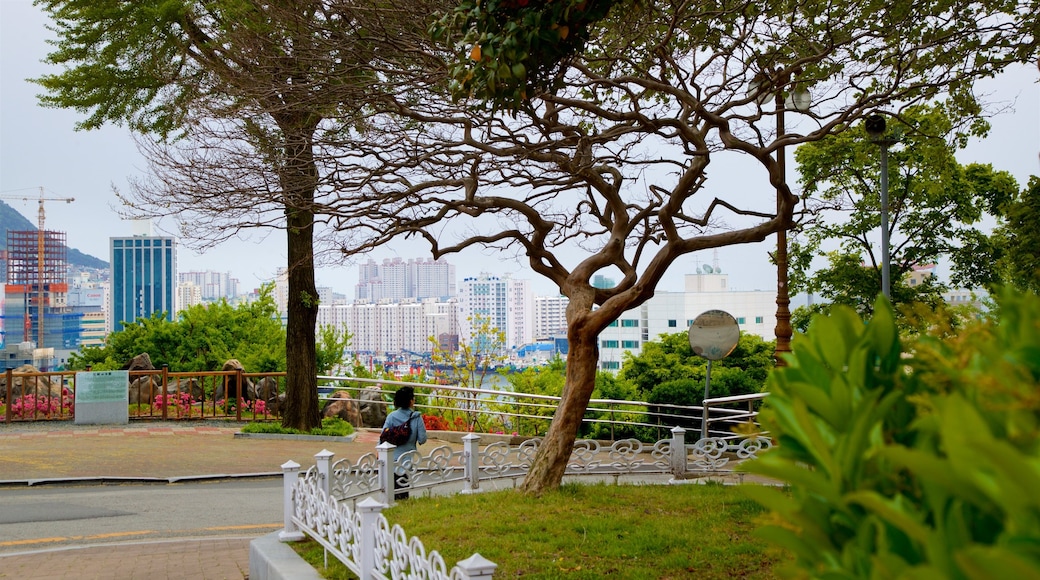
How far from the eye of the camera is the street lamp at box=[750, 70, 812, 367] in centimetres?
1039

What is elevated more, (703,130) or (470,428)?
(703,130)

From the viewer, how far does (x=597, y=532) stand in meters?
7.72

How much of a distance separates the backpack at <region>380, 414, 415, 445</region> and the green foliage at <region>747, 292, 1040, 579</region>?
825cm

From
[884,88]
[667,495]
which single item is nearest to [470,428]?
[667,495]

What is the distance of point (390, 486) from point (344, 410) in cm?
1217

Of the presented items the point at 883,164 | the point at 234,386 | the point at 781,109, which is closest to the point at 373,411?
the point at 234,386

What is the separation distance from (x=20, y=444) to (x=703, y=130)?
13.8 m

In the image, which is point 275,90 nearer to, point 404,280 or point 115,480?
point 115,480

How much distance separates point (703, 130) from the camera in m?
10.3

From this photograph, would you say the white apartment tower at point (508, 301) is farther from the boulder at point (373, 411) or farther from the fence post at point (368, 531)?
the fence post at point (368, 531)

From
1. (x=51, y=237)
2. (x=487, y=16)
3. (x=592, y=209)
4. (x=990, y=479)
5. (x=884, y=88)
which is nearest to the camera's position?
(x=990, y=479)

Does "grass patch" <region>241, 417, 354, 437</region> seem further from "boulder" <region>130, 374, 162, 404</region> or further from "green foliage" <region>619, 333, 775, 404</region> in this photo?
"green foliage" <region>619, 333, 775, 404</region>

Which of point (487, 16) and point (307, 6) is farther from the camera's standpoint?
point (307, 6)

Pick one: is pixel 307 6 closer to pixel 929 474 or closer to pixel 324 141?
pixel 324 141
